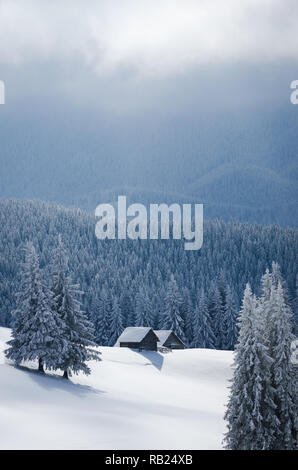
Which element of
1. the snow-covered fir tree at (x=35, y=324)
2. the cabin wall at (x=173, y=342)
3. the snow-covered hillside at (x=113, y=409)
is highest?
the cabin wall at (x=173, y=342)

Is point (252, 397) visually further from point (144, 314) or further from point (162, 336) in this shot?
point (144, 314)

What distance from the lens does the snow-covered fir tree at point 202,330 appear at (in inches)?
3656

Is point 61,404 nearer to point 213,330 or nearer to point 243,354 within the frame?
point 243,354

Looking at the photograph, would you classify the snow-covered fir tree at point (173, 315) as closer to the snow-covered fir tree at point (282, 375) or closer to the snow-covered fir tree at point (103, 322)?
the snow-covered fir tree at point (103, 322)

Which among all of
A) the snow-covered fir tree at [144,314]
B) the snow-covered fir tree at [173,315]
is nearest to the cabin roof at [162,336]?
the snow-covered fir tree at [173,315]

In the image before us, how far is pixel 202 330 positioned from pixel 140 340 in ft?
68.3

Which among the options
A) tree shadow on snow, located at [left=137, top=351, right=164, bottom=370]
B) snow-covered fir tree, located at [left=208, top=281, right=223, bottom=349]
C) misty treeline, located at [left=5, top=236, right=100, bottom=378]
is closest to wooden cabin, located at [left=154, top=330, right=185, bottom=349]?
tree shadow on snow, located at [left=137, top=351, right=164, bottom=370]

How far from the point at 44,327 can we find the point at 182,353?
1237 inches

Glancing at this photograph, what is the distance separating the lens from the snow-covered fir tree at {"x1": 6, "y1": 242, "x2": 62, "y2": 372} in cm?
4297

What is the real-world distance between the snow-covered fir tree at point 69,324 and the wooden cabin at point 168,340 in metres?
37.0

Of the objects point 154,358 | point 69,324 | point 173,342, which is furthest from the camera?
point 173,342

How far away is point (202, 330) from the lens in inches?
3701

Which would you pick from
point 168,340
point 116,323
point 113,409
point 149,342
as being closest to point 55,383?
point 113,409

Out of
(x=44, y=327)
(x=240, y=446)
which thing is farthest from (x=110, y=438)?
(x=44, y=327)
